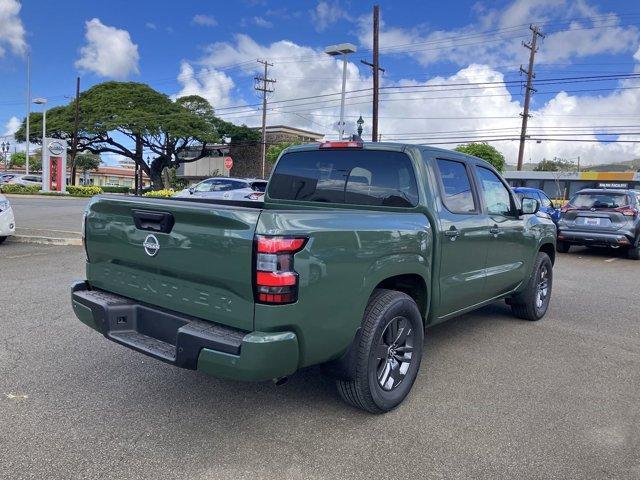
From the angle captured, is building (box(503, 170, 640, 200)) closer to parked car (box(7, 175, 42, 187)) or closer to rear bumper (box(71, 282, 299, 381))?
rear bumper (box(71, 282, 299, 381))

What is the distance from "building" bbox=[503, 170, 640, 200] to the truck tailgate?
28184 millimetres

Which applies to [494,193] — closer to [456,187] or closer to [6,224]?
[456,187]

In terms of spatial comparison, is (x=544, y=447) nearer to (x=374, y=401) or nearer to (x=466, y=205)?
(x=374, y=401)

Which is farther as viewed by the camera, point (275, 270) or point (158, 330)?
point (158, 330)

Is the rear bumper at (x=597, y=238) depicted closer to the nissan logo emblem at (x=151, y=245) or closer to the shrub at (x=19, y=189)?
the nissan logo emblem at (x=151, y=245)

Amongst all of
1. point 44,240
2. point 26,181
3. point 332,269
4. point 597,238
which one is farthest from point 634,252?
point 26,181

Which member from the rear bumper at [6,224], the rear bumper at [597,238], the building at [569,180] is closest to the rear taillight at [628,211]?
the rear bumper at [597,238]

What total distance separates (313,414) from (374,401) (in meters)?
0.44

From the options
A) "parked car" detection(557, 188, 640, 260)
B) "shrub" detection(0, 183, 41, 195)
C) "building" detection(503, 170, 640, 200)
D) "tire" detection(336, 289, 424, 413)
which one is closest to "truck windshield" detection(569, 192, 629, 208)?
"parked car" detection(557, 188, 640, 260)

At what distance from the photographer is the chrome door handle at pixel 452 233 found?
4027 millimetres

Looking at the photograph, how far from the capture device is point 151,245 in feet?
10.5

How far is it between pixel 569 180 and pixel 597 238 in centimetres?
1933

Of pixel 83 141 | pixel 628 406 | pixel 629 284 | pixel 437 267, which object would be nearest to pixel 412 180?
pixel 437 267

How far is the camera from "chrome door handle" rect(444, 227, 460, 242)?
403cm
